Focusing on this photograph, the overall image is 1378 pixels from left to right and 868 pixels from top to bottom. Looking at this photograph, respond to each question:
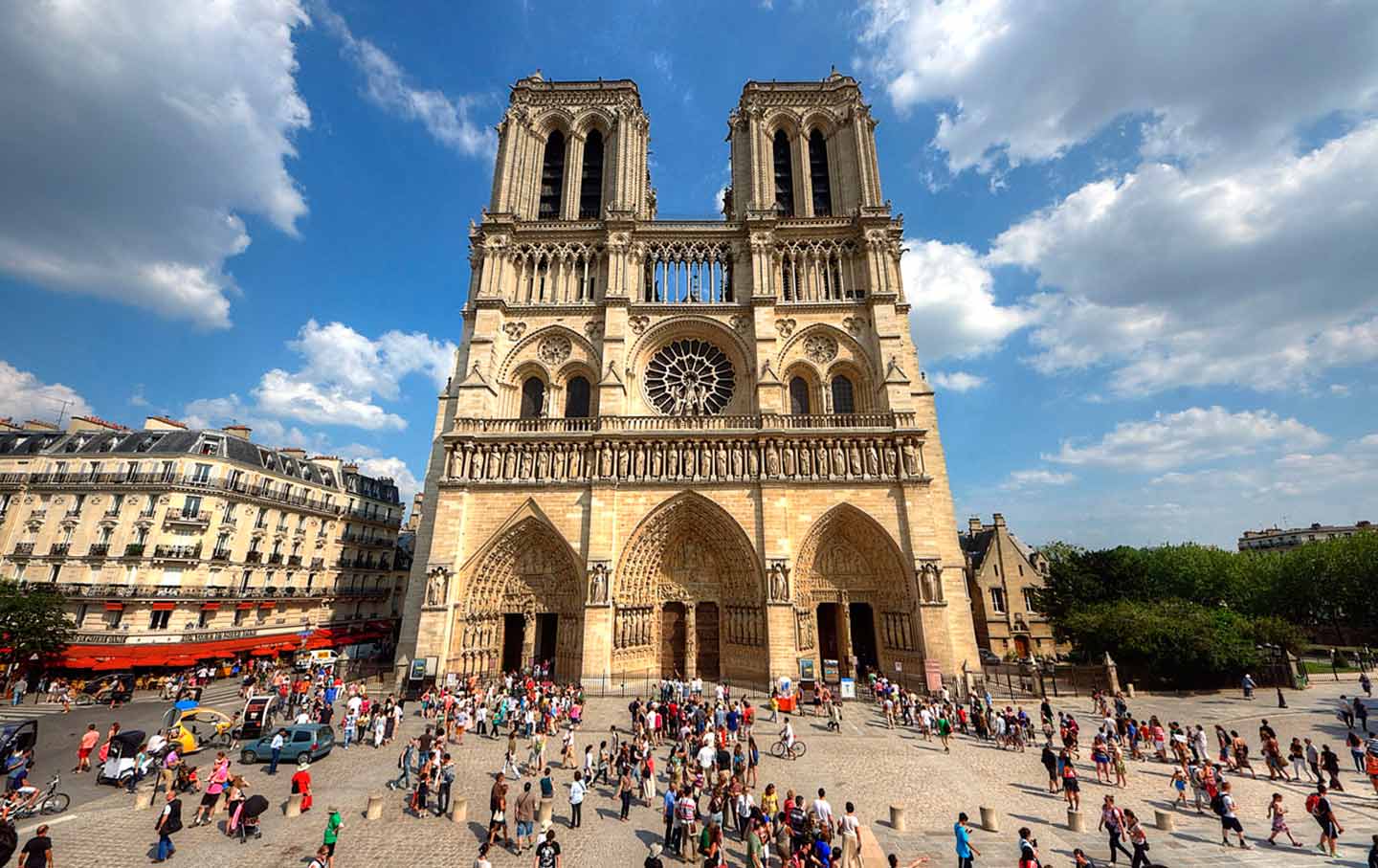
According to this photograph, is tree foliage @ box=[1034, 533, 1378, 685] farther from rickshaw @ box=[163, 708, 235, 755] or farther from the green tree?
the green tree

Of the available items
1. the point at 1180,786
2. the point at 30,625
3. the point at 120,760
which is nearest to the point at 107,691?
the point at 30,625

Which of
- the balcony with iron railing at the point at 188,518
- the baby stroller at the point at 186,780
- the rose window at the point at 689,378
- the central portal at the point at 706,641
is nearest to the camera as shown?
the baby stroller at the point at 186,780

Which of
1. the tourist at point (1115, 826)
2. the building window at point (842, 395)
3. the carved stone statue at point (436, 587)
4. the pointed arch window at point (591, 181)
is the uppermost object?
the pointed arch window at point (591, 181)

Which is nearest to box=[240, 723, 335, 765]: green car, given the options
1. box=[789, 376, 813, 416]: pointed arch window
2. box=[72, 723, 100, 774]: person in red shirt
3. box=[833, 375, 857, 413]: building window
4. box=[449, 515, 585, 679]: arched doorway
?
box=[72, 723, 100, 774]: person in red shirt

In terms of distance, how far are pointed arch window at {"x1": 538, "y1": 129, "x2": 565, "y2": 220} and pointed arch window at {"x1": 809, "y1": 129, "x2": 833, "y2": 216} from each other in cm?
1288

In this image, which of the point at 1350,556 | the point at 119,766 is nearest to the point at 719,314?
the point at 119,766

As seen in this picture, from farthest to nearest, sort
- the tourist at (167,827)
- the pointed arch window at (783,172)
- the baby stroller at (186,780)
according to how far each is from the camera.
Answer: the pointed arch window at (783,172) < the baby stroller at (186,780) < the tourist at (167,827)

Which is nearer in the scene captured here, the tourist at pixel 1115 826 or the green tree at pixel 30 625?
the tourist at pixel 1115 826

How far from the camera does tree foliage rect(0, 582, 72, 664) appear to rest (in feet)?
55.9

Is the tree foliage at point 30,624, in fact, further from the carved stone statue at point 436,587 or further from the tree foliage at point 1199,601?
the tree foliage at point 1199,601

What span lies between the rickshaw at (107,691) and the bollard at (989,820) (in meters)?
24.9

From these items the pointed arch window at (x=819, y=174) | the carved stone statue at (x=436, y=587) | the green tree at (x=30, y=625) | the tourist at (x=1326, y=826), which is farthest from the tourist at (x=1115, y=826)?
the green tree at (x=30, y=625)

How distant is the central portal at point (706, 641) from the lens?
19.9 meters

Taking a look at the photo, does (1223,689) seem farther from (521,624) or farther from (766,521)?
(521,624)
